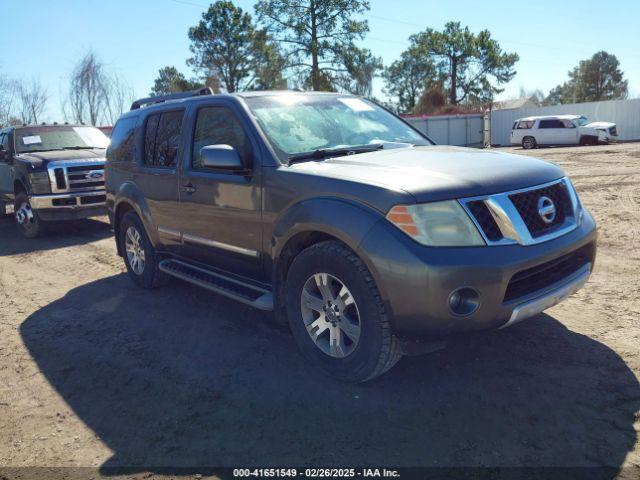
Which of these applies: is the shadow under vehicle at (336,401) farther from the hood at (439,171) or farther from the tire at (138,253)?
the tire at (138,253)

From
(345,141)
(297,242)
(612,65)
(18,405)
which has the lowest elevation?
(18,405)

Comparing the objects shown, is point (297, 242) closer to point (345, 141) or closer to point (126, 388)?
point (345, 141)

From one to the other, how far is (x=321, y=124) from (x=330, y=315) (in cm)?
165

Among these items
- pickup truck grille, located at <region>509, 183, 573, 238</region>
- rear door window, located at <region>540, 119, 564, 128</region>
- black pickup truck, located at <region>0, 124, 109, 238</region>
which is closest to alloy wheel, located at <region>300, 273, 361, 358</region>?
pickup truck grille, located at <region>509, 183, 573, 238</region>

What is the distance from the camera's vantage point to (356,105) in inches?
189

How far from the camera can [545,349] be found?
12.3 ft

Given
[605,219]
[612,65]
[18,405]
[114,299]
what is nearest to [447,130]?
[605,219]

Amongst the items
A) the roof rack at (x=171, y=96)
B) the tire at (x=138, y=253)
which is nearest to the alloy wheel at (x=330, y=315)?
the roof rack at (x=171, y=96)

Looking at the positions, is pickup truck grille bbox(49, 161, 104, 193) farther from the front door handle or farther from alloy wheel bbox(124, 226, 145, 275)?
the front door handle

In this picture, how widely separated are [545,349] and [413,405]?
1.21 meters

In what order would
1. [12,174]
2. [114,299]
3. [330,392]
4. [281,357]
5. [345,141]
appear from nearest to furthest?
[330,392] < [281,357] < [345,141] < [114,299] < [12,174]

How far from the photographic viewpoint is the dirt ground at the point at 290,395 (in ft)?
9.02

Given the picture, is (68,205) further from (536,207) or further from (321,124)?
(536,207)

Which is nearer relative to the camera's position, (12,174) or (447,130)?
(12,174)
